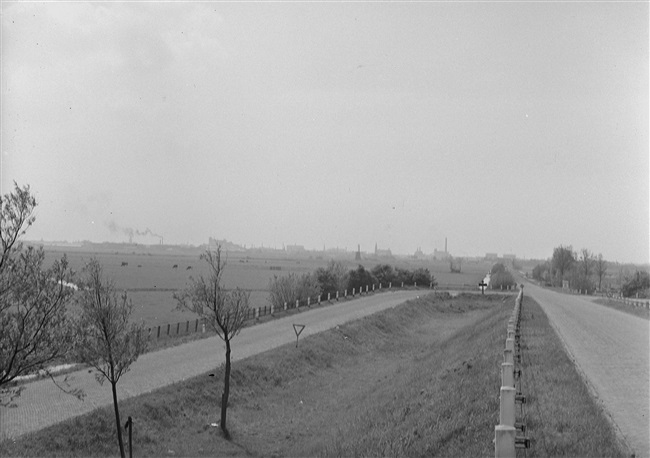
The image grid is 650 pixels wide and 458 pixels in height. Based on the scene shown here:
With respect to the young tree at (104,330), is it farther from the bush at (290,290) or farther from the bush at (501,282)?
the bush at (501,282)

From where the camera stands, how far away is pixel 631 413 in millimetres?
10180

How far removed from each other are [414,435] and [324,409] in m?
10.1

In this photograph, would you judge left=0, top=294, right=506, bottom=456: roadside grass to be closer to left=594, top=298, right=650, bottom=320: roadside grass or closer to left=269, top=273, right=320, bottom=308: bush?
left=594, top=298, right=650, bottom=320: roadside grass

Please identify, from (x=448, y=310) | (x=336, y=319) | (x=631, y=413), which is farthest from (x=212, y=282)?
(x=448, y=310)

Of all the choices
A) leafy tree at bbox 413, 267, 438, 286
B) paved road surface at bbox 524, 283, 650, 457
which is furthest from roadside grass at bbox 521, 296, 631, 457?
leafy tree at bbox 413, 267, 438, 286

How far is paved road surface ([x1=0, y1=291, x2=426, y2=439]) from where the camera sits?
1606cm

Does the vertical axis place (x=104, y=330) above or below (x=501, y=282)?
below

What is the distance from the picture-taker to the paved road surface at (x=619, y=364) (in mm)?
9531

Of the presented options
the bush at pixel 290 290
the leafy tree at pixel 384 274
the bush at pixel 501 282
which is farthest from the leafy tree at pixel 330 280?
the bush at pixel 501 282

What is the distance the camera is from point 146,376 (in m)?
21.5

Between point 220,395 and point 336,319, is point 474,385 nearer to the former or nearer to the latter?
point 220,395

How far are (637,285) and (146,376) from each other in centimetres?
6579

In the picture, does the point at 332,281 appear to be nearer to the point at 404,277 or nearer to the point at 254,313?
the point at 404,277

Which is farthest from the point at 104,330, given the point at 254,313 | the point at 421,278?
the point at 421,278
